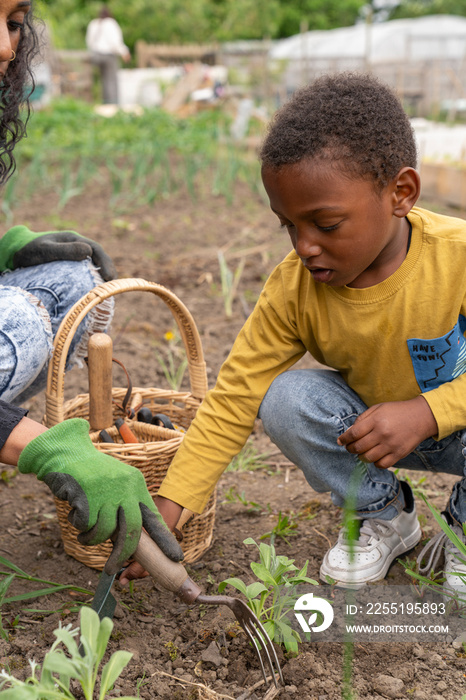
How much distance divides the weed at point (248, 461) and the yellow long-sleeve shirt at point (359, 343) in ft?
1.74

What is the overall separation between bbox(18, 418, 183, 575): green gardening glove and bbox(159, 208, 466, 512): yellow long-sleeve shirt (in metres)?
0.20

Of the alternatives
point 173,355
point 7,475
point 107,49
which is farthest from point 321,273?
point 107,49

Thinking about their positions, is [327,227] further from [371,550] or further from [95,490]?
[371,550]

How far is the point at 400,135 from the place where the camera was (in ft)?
3.92

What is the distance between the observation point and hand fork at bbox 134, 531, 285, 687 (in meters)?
1.11

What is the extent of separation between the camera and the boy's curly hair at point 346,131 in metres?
1.14

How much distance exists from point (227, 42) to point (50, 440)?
24.2 metres

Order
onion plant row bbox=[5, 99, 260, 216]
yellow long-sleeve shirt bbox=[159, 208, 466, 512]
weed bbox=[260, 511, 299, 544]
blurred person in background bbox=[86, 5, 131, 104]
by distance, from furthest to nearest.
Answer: blurred person in background bbox=[86, 5, 131, 104] < onion plant row bbox=[5, 99, 260, 216] < weed bbox=[260, 511, 299, 544] < yellow long-sleeve shirt bbox=[159, 208, 466, 512]

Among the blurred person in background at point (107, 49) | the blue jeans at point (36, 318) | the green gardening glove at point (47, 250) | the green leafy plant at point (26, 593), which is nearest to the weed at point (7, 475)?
the blue jeans at point (36, 318)

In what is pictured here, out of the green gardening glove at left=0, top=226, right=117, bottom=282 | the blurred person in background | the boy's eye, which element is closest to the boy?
the boy's eye

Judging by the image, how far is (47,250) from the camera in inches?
65.9

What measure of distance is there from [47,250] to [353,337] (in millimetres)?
802

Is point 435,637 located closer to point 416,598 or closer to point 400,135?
point 416,598

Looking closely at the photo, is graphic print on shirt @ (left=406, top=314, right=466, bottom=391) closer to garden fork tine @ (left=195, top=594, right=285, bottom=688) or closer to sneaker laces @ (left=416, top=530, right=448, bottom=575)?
sneaker laces @ (left=416, top=530, right=448, bottom=575)
